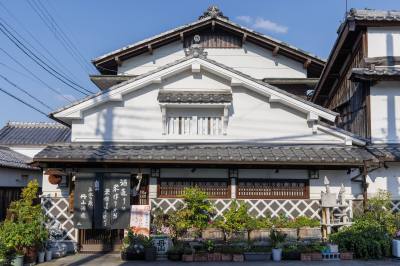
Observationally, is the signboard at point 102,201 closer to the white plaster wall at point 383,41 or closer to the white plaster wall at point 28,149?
the white plaster wall at point 383,41

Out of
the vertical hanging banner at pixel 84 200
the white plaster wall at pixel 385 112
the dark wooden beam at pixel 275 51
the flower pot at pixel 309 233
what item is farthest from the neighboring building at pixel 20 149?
the white plaster wall at pixel 385 112

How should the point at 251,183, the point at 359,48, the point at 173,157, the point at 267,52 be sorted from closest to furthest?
the point at 173,157
the point at 251,183
the point at 359,48
the point at 267,52

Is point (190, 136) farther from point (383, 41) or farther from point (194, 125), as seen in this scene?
point (383, 41)

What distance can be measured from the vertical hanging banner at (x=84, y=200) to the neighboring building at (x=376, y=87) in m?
9.01

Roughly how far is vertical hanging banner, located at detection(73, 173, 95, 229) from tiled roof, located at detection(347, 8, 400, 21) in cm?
1185

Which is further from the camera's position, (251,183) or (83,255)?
(251,183)

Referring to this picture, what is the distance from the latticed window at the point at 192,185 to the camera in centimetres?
1350

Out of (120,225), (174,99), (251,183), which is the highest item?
(174,99)

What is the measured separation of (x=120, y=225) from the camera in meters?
12.8

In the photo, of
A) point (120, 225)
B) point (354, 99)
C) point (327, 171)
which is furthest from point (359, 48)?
point (120, 225)

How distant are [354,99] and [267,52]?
16.3ft

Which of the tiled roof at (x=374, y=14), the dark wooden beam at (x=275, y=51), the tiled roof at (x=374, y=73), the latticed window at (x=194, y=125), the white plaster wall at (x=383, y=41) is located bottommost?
the latticed window at (x=194, y=125)

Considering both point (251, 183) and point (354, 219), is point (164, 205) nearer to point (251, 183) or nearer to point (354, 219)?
point (251, 183)

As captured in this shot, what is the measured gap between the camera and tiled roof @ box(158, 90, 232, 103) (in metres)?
13.9
